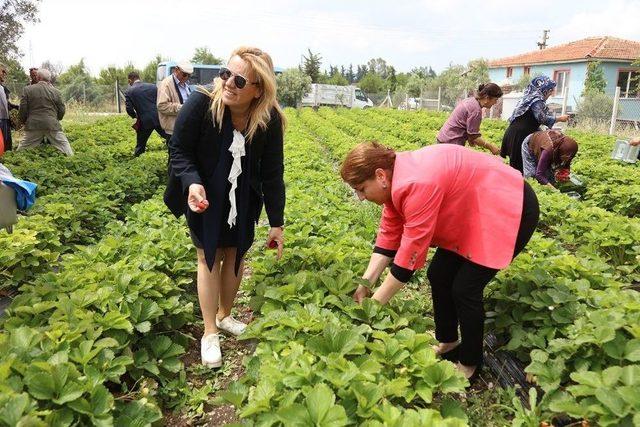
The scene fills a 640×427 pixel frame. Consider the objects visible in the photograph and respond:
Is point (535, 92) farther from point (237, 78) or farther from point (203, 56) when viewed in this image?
point (203, 56)

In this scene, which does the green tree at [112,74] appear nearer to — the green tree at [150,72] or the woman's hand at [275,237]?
the green tree at [150,72]

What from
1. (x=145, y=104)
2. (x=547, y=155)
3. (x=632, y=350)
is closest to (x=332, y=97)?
(x=145, y=104)

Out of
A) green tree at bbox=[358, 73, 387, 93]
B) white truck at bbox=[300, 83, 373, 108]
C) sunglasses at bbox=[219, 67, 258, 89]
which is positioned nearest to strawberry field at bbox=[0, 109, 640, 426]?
sunglasses at bbox=[219, 67, 258, 89]

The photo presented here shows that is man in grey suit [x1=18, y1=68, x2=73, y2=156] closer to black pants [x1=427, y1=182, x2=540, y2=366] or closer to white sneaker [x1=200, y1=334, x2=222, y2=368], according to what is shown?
white sneaker [x1=200, y1=334, x2=222, y2=368]

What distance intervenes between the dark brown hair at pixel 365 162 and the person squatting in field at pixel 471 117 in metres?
3.22

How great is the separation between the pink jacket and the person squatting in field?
2.93m

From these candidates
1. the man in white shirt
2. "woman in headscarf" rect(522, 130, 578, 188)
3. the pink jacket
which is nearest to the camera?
the pink jacket

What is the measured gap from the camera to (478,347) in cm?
266

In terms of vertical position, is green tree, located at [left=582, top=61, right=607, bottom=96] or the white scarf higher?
green tree, located at [left=582, top=61, right=607, bottom=96]

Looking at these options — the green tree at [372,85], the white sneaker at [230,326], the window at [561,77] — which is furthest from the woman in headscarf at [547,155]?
the green tree at [372,85]

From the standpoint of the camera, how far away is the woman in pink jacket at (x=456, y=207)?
2.34 metres

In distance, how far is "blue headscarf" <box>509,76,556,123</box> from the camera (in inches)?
217

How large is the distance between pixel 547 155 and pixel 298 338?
13.8 feet

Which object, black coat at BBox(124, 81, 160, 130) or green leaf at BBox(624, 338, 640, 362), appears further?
black coat at BBox(124, 81, 160, 130)
